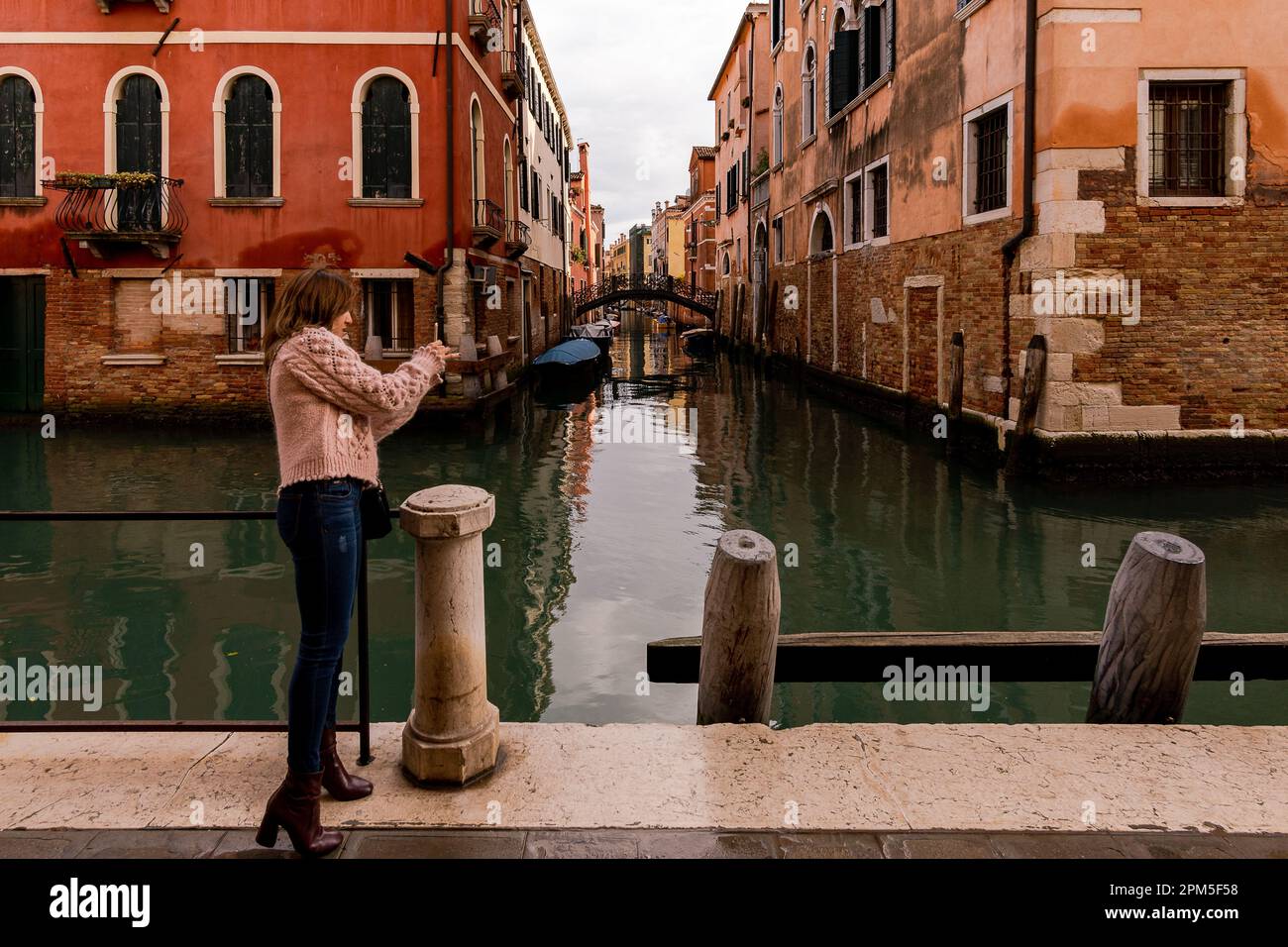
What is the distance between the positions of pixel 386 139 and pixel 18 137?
16.9ft

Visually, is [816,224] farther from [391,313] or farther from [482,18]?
[391,313]

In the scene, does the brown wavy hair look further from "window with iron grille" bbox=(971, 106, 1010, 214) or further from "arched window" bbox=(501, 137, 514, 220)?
"arched window" bbox=(501, 137, 514, 220)

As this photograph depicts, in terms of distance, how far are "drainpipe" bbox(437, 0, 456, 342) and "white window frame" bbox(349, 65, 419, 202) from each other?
460mm

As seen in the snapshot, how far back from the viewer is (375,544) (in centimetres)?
816

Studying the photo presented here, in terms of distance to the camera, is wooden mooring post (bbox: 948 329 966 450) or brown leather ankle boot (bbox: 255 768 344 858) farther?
wooden mooring post (bbox: 948 329 966 450)

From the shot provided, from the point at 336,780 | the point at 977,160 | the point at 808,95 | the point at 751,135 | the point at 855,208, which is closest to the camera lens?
the point at 336,780

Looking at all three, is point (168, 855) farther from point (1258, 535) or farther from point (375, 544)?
point (1258, 535)

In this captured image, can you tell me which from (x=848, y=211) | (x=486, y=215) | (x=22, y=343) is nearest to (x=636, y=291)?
(x=848, y=211)

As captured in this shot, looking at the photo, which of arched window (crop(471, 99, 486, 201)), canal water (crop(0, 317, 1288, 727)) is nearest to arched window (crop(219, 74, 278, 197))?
arched window (crop(471, 99, 486, 201))

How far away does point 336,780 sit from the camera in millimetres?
2859

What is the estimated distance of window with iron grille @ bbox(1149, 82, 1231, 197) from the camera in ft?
31.5

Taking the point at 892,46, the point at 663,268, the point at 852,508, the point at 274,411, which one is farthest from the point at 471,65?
the point at 663,268

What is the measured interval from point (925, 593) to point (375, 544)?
4287 millimetres

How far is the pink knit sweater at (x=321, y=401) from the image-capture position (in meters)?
2.65
